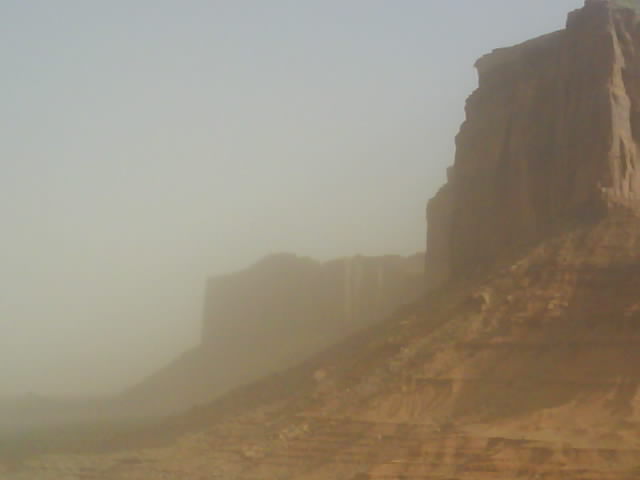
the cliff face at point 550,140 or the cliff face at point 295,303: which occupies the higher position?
the cliff face at point 550,140

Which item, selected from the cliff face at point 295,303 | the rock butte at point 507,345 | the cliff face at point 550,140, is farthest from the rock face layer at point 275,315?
the rock butte at point 507,345

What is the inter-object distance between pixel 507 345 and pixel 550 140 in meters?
13.5

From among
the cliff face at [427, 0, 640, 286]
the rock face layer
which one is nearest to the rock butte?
the cliff face at [427, 0, 640, 286]

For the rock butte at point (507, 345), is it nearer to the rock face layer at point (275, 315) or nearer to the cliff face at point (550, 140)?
the cliff face at point (550, 140)

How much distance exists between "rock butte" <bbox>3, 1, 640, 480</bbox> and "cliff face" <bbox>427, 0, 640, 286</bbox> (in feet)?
0.30

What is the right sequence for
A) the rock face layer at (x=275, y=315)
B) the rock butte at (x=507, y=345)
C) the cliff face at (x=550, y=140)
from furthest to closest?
A: the rock face layer at (x=275, y=315)
the cliff face at (x=550, y=140)
the rock butte at (x=507, y=345)

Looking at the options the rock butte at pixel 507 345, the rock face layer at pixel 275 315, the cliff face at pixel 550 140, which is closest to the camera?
the rock butte at pixel 507 345

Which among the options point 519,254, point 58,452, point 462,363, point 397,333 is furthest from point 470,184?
point 58,452

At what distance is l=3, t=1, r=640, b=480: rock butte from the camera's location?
1050 inches

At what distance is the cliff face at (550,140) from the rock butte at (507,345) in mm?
91

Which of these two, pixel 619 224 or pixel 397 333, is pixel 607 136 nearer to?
pixel 619 224

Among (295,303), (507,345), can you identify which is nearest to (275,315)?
(295,303)

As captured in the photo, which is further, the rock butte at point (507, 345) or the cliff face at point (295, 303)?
the cliff face at point (295, 303)

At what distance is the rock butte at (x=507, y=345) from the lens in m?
26.7
